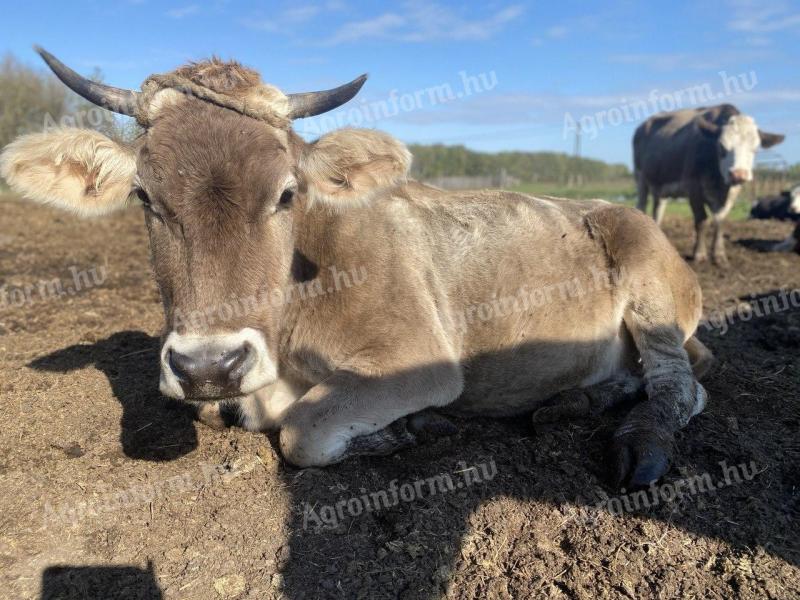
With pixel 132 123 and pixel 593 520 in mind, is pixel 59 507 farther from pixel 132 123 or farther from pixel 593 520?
pixel 593 520

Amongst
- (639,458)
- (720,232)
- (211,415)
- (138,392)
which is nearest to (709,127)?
(720,232)

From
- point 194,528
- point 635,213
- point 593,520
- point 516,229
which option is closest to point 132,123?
point 194,528

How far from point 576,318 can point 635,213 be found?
1.31 metres

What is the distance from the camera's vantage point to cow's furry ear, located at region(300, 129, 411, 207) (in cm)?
384

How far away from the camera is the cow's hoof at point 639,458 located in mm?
3598

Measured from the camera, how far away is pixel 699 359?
531 centimetres

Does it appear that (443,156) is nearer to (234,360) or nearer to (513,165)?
(513,165)

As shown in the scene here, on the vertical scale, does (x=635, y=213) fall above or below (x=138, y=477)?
above

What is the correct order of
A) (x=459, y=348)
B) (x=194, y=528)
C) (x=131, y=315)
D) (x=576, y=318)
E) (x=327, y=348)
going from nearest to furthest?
(x=194, y=528), (x=327, y=348), (x=459, y=348), (x=576, y=318), (x=131, y=315)

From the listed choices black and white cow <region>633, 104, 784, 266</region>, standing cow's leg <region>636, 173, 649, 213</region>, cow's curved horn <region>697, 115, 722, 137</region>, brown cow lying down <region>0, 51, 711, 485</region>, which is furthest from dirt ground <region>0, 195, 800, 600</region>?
standing cow's leg <region>636, 173, 649, 213</region>

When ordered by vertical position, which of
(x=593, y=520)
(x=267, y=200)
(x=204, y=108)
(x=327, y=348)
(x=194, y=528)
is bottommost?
(x=593, y=520)

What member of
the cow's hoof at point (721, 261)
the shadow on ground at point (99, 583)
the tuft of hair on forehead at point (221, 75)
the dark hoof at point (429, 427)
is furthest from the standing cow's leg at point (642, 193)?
the shadow on ground at point (99, 583)

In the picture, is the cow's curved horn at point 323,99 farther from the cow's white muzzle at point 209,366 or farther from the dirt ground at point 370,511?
the dirt ground at point 370,511

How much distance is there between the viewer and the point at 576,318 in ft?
16.0
